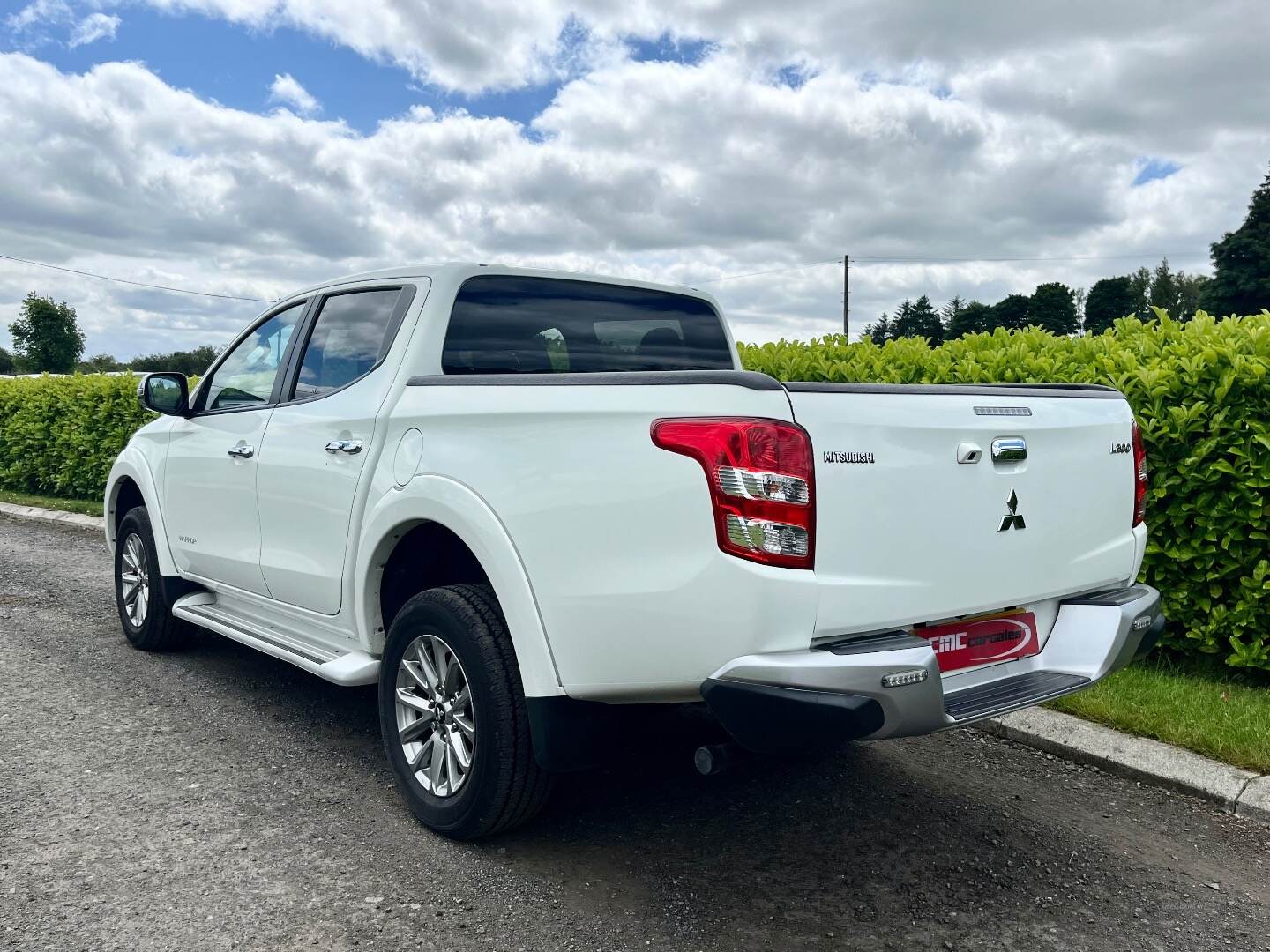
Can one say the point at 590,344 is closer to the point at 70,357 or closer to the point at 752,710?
the point at 752,710

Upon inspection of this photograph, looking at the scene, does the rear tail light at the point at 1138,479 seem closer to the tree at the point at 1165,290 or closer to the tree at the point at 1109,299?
the tree at the point at 1109,299

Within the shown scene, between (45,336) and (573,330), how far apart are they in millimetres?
54380

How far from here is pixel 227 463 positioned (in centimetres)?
494

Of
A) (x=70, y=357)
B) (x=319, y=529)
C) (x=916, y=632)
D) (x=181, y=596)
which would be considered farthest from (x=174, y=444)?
(x=70, y=357)

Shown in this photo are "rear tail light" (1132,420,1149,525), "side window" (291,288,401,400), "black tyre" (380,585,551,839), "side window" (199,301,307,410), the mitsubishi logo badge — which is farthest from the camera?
"side window" (199,301,307,410)

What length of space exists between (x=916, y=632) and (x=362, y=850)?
1.92m

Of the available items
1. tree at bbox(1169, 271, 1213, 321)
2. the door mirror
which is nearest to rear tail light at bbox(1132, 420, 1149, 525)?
the door mirror

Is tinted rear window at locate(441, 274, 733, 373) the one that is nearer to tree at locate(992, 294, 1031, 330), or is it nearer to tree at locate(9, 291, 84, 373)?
tree at locate(9, 291, 84, 373)

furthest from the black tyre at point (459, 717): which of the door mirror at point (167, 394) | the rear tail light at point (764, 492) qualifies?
the door mirror at point (167, 394)

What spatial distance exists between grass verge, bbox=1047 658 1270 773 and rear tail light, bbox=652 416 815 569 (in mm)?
2587

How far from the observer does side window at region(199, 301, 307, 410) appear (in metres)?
4.91

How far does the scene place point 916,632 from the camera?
3.04m

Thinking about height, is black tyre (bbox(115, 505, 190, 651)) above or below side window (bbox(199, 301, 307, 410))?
below

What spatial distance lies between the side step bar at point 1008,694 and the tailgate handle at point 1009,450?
674 millimetres
